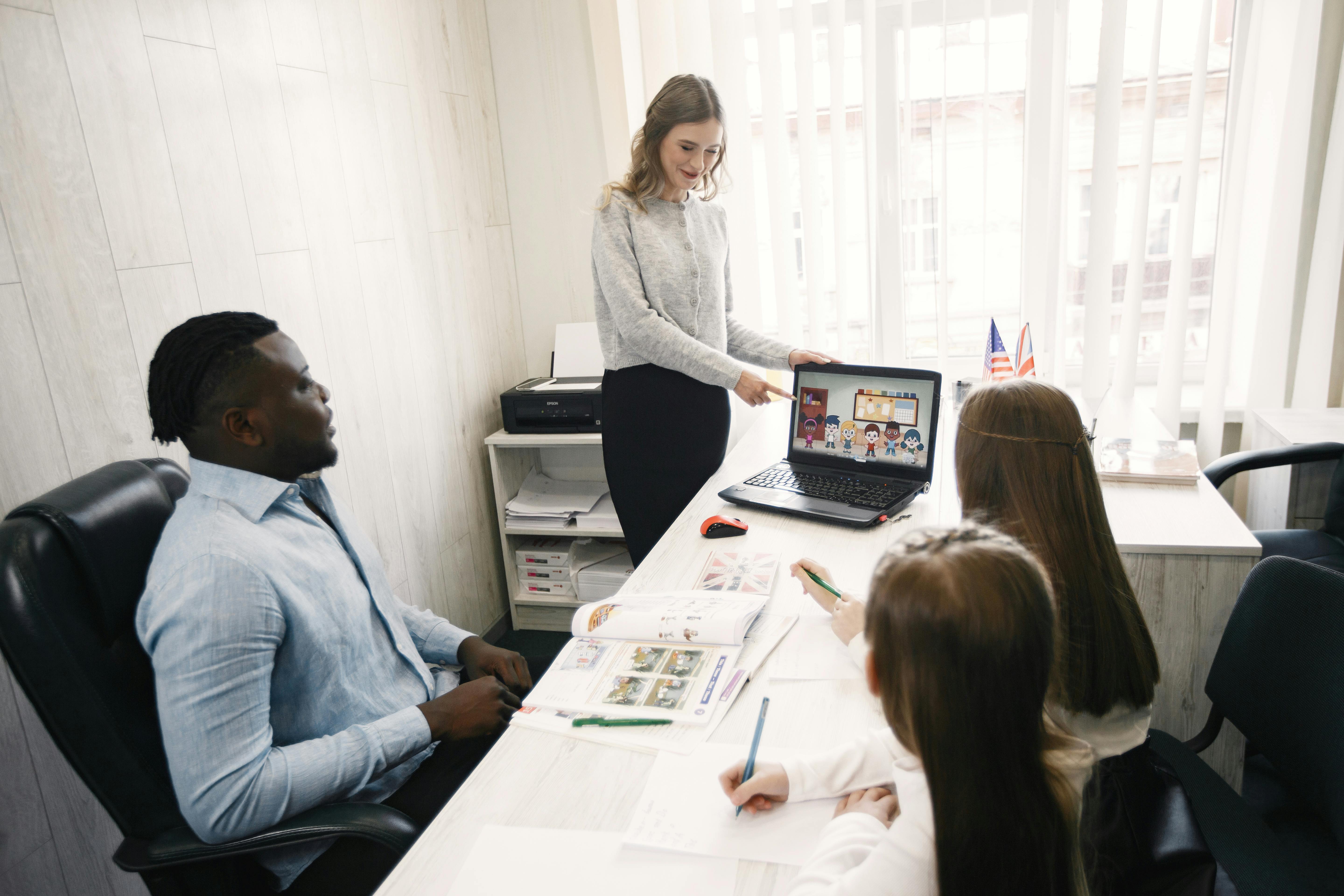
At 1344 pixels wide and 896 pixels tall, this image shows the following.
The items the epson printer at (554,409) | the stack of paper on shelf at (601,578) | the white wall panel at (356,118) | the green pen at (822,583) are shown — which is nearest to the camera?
the green pen at (822,583)

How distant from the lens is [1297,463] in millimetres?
2199

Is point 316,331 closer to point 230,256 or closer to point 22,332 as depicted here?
point 230,256

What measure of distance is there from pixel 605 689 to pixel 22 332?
1.16 metres

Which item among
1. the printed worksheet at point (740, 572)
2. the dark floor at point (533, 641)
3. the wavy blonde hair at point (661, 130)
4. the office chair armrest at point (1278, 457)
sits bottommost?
the dark floor at point (533, 641)

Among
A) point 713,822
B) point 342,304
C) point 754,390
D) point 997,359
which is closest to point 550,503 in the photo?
point 342,304

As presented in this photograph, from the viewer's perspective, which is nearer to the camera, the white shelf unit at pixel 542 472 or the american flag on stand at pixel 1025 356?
the american flag on stand at pixel 1025 356

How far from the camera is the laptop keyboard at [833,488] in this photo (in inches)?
70.0

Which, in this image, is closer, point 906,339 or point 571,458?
point 906,339

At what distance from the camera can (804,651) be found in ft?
4.22

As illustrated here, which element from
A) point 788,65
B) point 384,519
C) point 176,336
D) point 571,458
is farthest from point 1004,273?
point 176,336

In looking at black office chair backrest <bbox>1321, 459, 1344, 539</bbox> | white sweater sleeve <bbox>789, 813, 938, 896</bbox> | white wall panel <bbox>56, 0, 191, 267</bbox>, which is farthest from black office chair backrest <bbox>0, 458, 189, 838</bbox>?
black office chair backrest <bbox>1321, 459, 1344, 539</bbox>

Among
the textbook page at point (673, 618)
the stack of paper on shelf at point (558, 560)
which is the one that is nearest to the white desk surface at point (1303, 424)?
the textbook page at point (673, 618)

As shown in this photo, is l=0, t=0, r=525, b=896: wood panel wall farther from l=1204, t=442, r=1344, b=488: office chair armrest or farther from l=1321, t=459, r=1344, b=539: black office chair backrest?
l=1321, t=459, r=1344, b=539: black office chair backrest

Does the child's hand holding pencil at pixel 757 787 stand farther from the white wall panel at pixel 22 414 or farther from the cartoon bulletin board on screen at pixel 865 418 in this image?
the white wall panel at pixel 22 414
